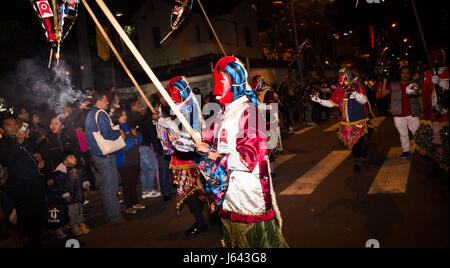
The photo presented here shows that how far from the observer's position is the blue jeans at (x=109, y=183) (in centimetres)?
556

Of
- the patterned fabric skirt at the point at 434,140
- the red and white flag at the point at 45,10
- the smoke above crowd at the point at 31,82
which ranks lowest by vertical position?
the patterned fabric skirt at the point at 434,140

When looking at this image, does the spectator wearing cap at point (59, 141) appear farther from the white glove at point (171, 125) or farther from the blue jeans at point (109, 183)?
the white glove at point (171, 125)

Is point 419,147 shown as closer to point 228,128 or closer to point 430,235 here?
point 430,235

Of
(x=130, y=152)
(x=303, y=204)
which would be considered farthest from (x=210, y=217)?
(x=130, y=152)

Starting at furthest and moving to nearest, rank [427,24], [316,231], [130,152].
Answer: [427,24], [130,152], [316,231]

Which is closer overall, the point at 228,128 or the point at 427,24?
the point at 228,128

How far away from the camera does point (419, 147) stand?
5.42m

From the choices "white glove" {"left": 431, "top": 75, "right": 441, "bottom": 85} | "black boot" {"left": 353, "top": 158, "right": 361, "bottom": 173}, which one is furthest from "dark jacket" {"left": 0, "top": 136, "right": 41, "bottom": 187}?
"white glove" {"left": 431, "top": 75, "right": 441, "bottom": 85}

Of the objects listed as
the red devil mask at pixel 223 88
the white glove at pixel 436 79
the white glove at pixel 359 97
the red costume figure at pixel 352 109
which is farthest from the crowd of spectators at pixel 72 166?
the white glove at pixel 436 79

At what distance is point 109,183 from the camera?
18.4ft

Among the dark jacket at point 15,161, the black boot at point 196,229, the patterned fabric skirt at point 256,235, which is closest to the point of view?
the patterned fabric skirt at point 256,235

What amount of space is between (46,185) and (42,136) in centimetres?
153

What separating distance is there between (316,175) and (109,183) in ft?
13.9

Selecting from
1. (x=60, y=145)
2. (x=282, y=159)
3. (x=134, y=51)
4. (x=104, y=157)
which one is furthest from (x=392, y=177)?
(x=60, y=145)
